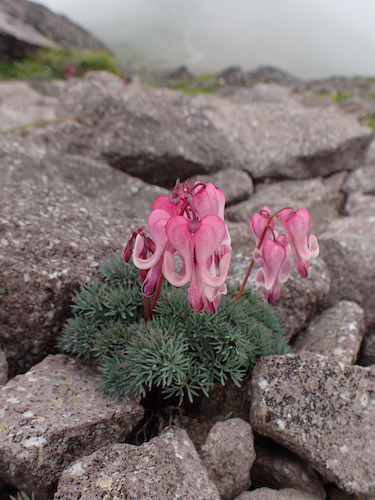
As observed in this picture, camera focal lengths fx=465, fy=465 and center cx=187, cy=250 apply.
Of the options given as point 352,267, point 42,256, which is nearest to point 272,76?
point 352,267

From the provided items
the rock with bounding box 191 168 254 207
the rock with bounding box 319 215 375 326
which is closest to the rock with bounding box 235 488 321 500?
the rock with bounding box 319 215 375 326

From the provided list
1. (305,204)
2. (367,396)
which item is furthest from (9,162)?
(367,396)

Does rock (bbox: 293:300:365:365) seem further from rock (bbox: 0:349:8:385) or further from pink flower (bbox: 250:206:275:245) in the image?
rock (bbox: 0:349:8:385)

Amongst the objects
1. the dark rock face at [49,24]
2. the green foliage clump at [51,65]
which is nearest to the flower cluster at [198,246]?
the green foliage clump at [51,65]

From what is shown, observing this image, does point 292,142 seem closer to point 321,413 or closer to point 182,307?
point 182,307

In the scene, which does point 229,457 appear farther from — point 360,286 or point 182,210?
point 360,286
